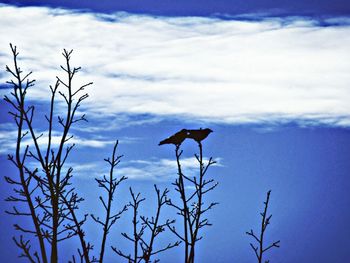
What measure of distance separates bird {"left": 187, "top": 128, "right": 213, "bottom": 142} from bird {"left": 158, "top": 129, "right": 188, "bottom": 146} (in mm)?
65

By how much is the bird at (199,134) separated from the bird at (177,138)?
7 centimetres

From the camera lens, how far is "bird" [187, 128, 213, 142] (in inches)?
218

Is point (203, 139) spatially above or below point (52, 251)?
above

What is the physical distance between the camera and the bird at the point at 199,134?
5.54 metres

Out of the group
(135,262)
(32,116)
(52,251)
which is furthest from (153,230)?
(32,116)

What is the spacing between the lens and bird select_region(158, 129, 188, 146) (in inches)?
216

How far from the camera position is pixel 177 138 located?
5500 millimetres

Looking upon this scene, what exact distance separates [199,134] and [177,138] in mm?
263

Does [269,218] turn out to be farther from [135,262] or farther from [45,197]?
[45,197]

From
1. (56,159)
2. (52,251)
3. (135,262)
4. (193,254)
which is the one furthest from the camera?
(135,262)

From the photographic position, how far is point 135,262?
666cm

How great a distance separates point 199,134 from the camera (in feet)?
18.3

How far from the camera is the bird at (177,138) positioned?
18.0ft

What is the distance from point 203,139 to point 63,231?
216 cm
